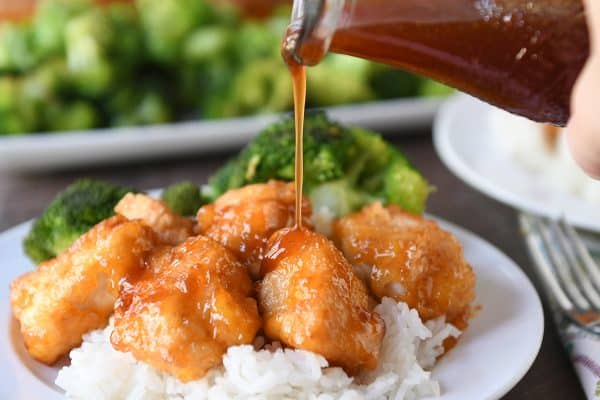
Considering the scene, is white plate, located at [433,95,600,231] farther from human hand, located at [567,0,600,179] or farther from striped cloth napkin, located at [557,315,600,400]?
human hand, located at [567,0,600,179]

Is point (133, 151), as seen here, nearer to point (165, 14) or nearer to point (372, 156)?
point (165, 14)

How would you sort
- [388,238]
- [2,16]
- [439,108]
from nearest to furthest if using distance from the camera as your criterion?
[388,238], [439,108], [2,16]

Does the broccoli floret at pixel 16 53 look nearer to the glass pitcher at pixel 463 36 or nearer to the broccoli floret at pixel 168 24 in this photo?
the broccoli floret at pixel 168 24

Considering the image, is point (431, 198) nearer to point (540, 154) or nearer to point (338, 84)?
point (540, 154)

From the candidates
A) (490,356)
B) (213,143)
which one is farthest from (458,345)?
→ (213,143)

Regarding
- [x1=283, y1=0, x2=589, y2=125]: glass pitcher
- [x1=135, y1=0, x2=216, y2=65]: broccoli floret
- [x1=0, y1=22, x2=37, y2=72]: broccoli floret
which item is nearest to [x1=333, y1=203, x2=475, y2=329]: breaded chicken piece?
[x1=283, y1=0, x2=589, y2=125]: glass pitcher

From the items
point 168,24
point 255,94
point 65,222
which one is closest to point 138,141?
point 255,94

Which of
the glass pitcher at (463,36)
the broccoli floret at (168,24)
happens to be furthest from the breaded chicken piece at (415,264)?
the broccoli floret at (168,24)
